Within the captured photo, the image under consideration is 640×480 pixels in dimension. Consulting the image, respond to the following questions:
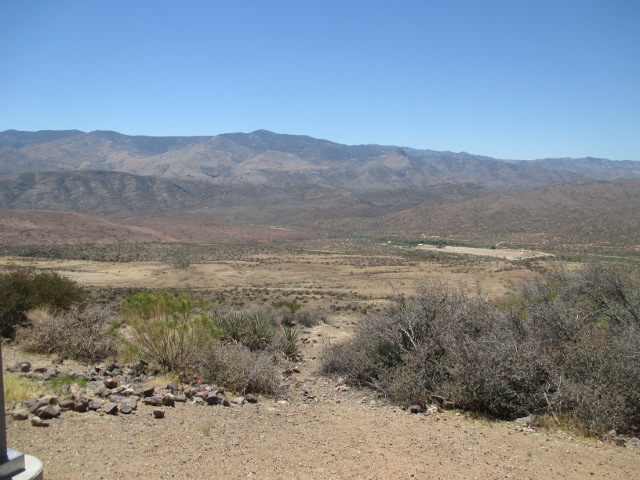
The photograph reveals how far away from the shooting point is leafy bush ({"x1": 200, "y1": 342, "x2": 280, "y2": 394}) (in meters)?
9.45

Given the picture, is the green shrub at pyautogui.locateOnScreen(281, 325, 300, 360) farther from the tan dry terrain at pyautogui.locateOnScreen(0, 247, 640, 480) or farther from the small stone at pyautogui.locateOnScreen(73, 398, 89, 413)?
the small stone at pyautogui.locateOnScreen(73, 398, 89, 413)

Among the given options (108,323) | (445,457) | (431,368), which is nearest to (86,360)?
(108,323)

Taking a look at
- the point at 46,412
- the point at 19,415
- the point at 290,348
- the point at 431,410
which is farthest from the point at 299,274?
the point at 19,415

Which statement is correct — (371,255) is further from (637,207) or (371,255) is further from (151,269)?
(637,207)

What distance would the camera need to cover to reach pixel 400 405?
364 inches

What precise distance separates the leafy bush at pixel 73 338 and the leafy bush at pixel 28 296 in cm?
142

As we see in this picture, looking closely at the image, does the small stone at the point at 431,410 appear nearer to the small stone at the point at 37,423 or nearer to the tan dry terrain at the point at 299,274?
the small stone at the point at 37,423

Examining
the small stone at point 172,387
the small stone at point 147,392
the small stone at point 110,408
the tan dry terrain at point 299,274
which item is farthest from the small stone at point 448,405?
the tan dry terrain at point 299,274

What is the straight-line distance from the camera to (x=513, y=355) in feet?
28.9

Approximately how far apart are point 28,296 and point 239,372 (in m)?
7.98

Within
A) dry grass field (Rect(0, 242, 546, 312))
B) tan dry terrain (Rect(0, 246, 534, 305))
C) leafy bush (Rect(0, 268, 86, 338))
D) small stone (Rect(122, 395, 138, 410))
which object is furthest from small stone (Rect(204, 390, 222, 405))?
tan dry terrain (Rect(0, 246, 534, 305))

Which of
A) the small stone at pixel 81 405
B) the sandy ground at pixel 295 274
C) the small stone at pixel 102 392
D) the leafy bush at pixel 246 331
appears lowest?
the sandy ground at pixel 295 274

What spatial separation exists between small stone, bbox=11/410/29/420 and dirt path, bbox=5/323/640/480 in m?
0.09

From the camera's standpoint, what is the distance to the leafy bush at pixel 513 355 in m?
8.11
